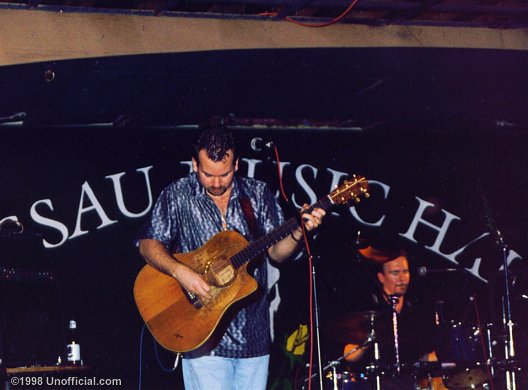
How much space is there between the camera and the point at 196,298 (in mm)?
4500

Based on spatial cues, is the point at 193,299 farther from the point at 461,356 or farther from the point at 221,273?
the point at 461,356

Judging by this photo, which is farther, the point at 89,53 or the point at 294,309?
the point at 294,309

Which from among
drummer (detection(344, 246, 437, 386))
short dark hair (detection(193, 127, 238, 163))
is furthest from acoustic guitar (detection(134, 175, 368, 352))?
drummer (detection(344, 246, 437, 386))

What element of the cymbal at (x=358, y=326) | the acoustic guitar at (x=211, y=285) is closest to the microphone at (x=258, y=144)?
the acoustic guitar at (x=211, y=285)

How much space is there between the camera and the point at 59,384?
16.5ft

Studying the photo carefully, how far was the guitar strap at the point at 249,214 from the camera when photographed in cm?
446

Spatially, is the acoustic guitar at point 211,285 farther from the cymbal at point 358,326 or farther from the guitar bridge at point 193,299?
the cymbal at point 358,326

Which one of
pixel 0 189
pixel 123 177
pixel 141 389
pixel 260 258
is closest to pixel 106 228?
pixel 123 177

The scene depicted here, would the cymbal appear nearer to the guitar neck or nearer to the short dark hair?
the guitar neck

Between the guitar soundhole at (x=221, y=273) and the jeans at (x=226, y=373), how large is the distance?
416 mm

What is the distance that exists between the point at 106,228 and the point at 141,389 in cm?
160

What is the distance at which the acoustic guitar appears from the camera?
4.28m

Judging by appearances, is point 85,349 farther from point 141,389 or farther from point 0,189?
point 0,189

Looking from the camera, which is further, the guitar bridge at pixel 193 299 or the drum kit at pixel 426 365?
the drum kit at pixel 426 365
